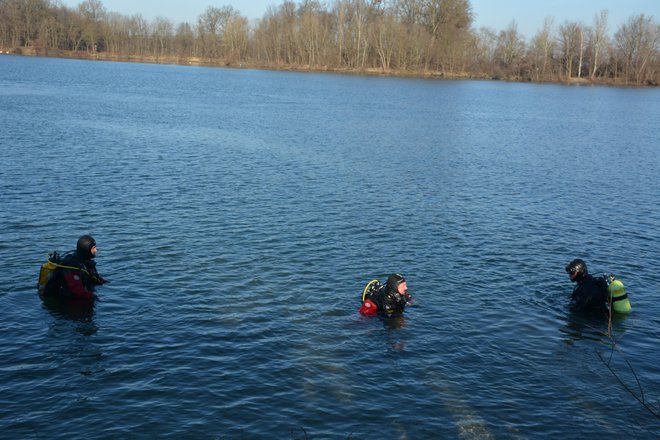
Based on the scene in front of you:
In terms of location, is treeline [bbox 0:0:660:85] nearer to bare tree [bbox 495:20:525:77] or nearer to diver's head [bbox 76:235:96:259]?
bare tree [bbox 495:20:525:77]

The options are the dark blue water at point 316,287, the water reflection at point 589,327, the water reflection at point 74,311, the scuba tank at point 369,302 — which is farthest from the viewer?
the scuba tank at point 369,302

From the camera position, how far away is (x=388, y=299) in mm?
17938

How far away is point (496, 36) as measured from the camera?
159875 mm

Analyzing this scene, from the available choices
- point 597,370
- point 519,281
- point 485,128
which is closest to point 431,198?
point 519,281

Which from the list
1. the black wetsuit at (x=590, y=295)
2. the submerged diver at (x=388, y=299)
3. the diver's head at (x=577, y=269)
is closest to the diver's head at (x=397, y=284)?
the submerged diver at (x=388, y=299)

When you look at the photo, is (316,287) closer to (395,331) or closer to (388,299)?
(388,299)

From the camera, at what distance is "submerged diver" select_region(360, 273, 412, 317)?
17.9m

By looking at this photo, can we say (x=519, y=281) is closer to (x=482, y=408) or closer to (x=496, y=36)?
(x=482, y=408)

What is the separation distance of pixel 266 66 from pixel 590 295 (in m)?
149

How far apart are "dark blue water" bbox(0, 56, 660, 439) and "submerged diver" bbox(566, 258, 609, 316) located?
0.52 metres

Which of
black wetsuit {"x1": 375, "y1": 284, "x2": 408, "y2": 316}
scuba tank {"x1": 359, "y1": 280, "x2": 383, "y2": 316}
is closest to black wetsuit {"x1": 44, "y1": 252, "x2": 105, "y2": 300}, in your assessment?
scuba tank {"x1": 359, "y1": 280, "x2": 383, "y2": 316}

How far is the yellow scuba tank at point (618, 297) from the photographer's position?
18750 millimetres

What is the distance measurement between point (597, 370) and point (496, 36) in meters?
157

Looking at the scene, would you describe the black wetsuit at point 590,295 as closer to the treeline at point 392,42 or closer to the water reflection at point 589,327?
the water reflection at point 589,327
